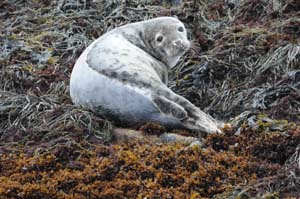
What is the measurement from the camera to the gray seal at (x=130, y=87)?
315 inches

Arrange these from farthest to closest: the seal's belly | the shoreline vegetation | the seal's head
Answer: the seal's head < the seal's belly < the shoreline vegetation

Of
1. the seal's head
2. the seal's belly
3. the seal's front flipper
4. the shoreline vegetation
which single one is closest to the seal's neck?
the seal's head

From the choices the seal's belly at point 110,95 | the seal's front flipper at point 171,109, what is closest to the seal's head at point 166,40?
the seal's belly at point 110,95

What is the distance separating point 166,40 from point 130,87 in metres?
1.28

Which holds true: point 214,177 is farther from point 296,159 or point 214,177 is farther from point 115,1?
point 115,1

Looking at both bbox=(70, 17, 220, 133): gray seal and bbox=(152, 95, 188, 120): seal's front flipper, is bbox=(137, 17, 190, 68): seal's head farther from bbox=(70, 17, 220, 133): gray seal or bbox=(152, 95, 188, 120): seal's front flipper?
bbox=(152, 95, 188, 120): seal's front flipper

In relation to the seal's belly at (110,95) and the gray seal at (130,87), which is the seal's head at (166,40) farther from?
the seal's belly at (110,95)

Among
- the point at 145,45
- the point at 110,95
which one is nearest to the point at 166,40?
the point at 145,45

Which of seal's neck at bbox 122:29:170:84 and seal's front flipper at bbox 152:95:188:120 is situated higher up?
seal's front flipper at bbox 152:95:188:120

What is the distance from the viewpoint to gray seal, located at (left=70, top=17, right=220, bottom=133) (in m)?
8.00

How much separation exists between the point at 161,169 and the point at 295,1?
526cm

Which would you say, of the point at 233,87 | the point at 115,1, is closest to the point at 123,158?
the point at 233,87

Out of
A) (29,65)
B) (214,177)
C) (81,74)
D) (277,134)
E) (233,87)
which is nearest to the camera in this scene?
(214,177)

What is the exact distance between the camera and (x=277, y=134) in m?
7.27
